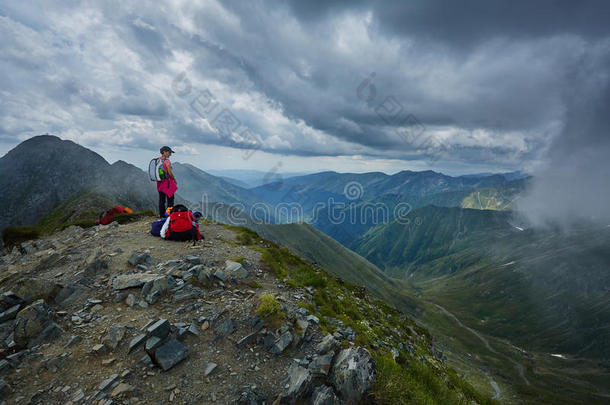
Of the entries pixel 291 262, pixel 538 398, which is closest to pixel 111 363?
pixel 291 262

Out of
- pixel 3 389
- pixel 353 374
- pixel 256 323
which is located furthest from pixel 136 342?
pixel 353 374

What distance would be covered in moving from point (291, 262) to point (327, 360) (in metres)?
10.7

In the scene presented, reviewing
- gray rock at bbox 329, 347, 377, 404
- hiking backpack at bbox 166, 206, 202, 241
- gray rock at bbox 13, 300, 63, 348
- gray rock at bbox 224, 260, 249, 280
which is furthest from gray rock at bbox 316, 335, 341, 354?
hiking backpack at bbox 166, 206, 202, 241

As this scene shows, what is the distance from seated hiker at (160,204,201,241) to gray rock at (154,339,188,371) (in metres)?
9.67

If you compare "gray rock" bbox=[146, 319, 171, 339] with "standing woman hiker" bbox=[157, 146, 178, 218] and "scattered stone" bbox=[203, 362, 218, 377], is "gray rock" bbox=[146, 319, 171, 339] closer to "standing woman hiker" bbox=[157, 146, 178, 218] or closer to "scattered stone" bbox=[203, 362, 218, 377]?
"scattered stone" bbox=[203, 362, 218, 377]

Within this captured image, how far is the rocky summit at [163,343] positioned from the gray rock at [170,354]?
27 millimetres

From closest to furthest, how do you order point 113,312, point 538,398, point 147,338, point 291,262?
point 147,338
point 113,312
point 291,262
point 538,398

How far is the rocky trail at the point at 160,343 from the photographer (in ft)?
21.2

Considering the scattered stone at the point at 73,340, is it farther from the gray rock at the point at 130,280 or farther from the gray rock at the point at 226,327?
the gray rock at the point at 226,327

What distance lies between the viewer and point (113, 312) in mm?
8828

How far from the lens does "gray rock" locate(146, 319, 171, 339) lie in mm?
7589

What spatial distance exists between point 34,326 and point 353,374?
944 centimetres

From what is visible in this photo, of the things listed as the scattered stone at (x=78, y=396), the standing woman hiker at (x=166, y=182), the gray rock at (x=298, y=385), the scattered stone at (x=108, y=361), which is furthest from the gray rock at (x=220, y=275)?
the standing woman hiker at (x=166, y=182)

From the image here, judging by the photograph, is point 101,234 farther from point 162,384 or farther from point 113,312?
point 162,384
